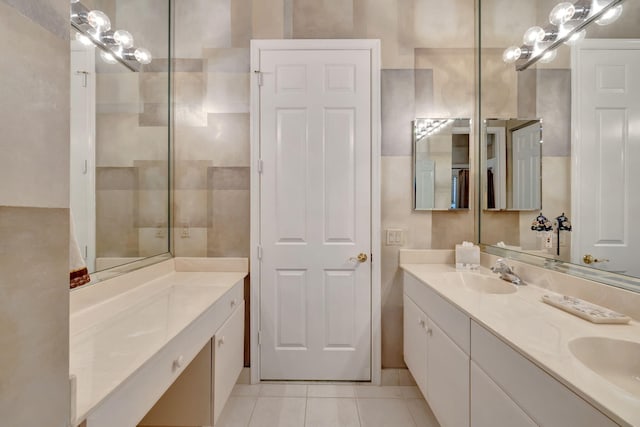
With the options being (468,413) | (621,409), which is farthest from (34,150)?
(468,413)

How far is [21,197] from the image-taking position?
322mm

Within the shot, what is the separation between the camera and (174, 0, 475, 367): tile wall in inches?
86.2

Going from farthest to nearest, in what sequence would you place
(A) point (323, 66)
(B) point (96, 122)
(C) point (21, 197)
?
(A) point (323, 66), (B) point (96, 122), (C) point (21, 197)

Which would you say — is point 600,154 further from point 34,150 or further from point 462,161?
point 34,150

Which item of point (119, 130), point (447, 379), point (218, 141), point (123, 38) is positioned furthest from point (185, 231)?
point (447, 379)

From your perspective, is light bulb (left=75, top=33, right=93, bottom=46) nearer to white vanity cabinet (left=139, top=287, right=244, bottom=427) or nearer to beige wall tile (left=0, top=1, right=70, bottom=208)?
beige wall tile (left=0, top=1, right=70, bottom=208)

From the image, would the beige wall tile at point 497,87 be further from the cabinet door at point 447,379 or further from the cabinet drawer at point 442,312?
the cabinet door at point 447,379

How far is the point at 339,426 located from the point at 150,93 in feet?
7.61

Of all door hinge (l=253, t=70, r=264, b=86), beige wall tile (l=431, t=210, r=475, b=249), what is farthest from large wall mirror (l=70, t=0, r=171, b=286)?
beige wall tile (l=431, t=210, r=475, b=249)

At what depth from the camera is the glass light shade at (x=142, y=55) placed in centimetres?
179

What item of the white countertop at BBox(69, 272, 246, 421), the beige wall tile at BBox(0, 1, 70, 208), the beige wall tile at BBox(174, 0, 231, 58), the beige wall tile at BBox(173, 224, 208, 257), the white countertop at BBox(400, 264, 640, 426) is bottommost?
the white countertop at BBox(69, 272, 246, 421)

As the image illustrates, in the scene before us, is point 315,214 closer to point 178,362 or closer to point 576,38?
point 178,362

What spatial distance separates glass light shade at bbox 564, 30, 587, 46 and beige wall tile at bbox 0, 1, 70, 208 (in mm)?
1828

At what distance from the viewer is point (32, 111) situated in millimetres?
331
